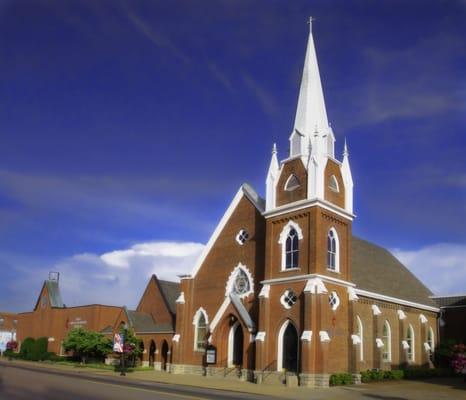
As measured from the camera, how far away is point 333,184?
38.2 metres

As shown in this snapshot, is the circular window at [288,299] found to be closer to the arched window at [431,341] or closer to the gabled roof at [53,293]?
the arched window at [431,341]

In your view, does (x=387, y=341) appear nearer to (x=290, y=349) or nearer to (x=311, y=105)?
(x=290, y=349)

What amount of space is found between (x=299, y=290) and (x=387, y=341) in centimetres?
1205

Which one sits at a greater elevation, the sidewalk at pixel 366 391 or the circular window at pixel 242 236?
the circular window at pixel 242 236

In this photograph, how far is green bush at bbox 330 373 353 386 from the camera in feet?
108

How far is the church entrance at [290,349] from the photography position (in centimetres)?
3469

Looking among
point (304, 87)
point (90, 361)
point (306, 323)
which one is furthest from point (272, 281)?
point (90, 361)

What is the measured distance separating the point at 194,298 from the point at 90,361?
1792 centimetres

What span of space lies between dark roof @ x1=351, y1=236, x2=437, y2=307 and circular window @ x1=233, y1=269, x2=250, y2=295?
7820 millimetres

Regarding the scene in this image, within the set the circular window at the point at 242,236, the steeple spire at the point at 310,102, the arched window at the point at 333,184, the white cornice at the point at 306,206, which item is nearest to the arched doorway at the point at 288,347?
the white cornice at the point at 306,206

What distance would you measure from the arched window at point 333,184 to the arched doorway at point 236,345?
11.6 m

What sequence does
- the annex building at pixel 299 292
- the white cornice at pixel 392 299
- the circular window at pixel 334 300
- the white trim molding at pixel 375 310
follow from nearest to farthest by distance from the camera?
the annex building at pixel 299 292, the circular window at pixel 334 300, the white cornice at pixel 392 299, the white trim molding at pixel 375 310

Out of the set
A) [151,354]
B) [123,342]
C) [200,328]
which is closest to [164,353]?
[151,354]

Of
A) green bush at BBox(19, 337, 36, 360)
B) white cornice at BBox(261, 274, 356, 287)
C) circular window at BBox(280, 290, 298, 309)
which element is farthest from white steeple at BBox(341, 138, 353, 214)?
green bush at BBox(19, 337, 36, 360)
